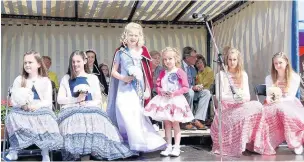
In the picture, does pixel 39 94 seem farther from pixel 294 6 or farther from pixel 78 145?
pixel 294 6

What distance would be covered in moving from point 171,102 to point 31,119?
1.47m

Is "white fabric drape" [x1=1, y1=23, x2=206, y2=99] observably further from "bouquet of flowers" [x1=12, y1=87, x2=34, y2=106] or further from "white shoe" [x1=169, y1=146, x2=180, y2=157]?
"white shoe" [x1=169, y1=146, x2=180, y2=157]

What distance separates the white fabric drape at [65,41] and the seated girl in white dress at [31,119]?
11.9 feet

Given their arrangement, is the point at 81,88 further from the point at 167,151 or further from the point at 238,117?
the point at 238,117

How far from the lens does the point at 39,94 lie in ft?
13.9

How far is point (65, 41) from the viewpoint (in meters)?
8.16

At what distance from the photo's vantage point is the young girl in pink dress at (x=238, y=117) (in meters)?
4.52

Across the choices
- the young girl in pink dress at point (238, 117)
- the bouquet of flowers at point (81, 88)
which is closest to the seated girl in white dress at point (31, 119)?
the bouquet of flowers at point (81, 88)

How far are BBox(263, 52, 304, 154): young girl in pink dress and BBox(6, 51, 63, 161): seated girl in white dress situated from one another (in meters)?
2.33

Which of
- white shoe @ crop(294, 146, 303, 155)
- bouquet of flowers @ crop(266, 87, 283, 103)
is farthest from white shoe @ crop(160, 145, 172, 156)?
white shoe @ crop(294, 146, 303, 155)

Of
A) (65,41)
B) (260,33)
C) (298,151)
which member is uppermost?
(65,41)

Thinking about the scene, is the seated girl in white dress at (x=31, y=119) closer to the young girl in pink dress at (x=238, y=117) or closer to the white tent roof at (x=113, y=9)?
the young girl in pink dress at (x=238, y=117)

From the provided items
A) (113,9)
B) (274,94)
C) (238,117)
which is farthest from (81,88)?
(113,9)

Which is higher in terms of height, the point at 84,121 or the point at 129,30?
the point at 129,30
